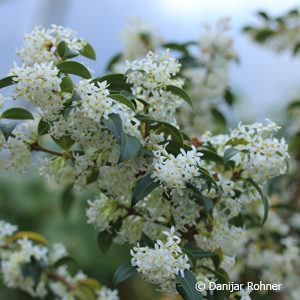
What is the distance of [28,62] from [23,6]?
388 centimetres

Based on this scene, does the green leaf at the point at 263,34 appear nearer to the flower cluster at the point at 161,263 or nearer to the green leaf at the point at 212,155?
the green leaf at the point at 212,155

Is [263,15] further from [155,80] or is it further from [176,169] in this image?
[176,169]

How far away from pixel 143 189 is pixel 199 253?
170 millimetres

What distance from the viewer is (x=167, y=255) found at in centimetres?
67

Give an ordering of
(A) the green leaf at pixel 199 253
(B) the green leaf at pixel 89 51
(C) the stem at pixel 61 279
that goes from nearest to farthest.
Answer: (A) the green leaf at pixel 199 253 < (B) the green leaf at pixel 89 51 < (C) the stem at pixel 61 279

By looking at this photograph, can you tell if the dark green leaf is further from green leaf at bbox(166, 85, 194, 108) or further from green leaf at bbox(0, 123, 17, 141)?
green leaf at bbox(0, 123, 17, 141)

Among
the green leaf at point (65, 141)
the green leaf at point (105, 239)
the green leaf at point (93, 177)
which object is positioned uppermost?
the green leaf at point (65, 141)

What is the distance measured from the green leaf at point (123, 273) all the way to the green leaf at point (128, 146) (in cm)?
20

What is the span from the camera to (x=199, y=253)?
2.50 feet

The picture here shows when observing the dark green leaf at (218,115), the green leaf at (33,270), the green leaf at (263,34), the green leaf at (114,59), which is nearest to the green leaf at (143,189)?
the green leaf at (33,270)

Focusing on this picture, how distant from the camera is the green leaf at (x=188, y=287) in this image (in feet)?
2.19

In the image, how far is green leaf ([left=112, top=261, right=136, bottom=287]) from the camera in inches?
27.6

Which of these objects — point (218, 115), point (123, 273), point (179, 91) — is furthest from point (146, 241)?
point (218, 115)

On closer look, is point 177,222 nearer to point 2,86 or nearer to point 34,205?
A: point 2,86
